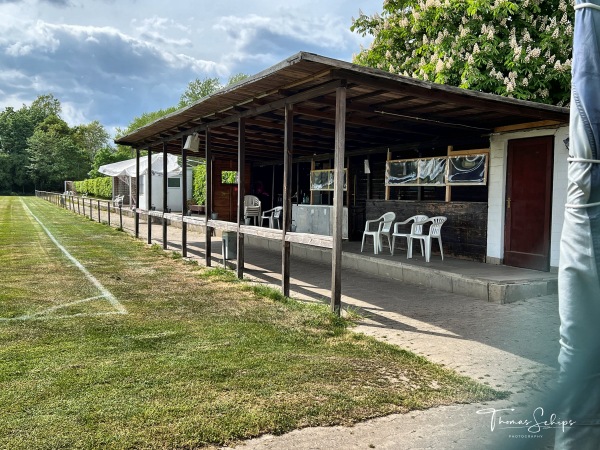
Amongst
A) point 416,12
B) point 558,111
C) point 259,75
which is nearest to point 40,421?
point 259,75

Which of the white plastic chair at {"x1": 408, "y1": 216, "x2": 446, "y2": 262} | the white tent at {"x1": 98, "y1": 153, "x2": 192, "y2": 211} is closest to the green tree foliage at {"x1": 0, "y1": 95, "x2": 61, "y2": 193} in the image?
the white tent at {"x1": 98, "y1": 153, "x2": 192, "y2": 211}

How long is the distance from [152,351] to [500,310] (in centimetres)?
392

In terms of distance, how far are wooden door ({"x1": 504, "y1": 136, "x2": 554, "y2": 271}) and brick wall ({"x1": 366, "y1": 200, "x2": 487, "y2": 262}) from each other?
51cm

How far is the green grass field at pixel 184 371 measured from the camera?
2.75m

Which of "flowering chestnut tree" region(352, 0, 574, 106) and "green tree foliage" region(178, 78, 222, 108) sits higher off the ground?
"green tree foliage" region(178, 78, 222, 108)

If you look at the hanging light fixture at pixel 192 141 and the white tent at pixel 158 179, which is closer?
the hanging light fixture at pixel 192 141

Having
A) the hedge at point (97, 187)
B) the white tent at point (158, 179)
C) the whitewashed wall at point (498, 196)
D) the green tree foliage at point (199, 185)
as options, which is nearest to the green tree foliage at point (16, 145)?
the hedge at point (97, 187)

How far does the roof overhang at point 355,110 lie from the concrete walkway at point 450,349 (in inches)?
99.0

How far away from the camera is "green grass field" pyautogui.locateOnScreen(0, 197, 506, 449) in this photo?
9.02ft

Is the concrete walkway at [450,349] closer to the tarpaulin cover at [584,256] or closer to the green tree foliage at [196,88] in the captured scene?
the tarpaulin cover at [584,256]

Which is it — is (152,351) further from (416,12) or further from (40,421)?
(416,12)

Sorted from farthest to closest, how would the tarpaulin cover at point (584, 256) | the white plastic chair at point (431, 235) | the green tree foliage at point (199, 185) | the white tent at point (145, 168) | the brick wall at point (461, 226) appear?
the white tent at point (145, 168), the green tree foliage at point (199, 185), the brick wall at point (461, 226), the white plastic chair at point (431, 235), the tarpaulin cover at point (584, 256)

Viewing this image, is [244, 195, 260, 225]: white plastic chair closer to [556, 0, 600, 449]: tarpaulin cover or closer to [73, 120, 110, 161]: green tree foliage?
[556, 0, 600, 449]: tarpaulin cover

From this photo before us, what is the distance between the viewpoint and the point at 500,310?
5.75 m
